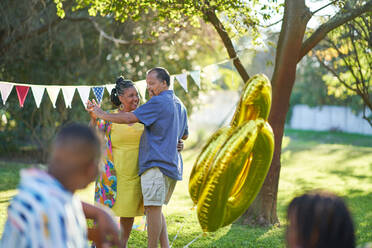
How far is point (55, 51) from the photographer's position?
12.2 meters

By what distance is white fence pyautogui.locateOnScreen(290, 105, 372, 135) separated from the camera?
91.8 ft

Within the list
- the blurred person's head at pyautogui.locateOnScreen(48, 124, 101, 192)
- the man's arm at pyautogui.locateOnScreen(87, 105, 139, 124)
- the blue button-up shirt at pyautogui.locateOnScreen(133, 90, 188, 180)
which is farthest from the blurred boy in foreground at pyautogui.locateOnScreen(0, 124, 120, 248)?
the blue button-up shirt at pyautogui.locateOnScreen(133, 90, 188, 180)

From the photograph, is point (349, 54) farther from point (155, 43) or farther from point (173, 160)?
point (173, 160)

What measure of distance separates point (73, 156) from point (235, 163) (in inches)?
64.1

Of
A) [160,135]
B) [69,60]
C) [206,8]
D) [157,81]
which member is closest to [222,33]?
[206,8]

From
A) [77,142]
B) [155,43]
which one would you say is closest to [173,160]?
[77,142]

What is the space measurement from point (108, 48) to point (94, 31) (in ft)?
2.39

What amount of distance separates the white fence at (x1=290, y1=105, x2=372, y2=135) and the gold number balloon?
25.1 m

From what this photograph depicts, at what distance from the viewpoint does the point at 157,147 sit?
3730mm

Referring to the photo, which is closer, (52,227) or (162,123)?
(52,227)

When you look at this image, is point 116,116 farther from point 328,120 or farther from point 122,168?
point 328,120

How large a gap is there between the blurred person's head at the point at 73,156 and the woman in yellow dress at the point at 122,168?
84.9 inches

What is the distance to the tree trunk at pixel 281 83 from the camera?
570 centimetres

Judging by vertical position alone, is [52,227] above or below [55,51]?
below
